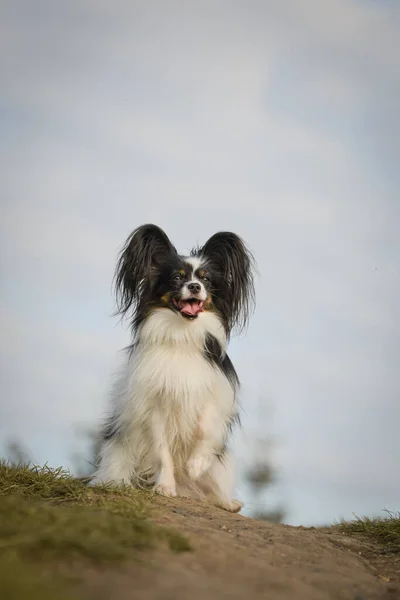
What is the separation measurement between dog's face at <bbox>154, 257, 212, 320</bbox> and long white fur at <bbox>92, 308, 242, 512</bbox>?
78 mm

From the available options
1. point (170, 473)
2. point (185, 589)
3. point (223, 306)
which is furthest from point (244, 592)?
point (223, 306)

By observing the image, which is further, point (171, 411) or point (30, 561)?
point (171, 411)

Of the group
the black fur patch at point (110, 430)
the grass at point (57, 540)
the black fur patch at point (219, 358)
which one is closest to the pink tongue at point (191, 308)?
the black fur patch at point (219, 358)

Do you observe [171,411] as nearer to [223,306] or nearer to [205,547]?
[223,306]

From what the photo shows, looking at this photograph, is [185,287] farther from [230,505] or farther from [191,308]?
[230,505]

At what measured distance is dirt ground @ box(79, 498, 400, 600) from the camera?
2326 mm

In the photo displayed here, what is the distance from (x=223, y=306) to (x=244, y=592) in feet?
14.8

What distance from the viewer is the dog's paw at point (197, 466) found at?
6312mm

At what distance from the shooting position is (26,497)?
484cm

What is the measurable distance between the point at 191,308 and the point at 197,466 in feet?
4.39

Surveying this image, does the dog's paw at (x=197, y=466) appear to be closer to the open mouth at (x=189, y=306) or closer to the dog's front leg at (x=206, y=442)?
the dog's front leg at (x=206, y=442)

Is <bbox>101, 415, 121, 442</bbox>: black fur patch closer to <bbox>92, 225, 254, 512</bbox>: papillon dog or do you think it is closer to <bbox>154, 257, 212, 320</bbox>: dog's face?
Answer: <bbox>92, 225, 254, 512</bbox>: papillon dog

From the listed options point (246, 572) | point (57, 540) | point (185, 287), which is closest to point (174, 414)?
point (185, 287)

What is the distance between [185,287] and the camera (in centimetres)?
651
